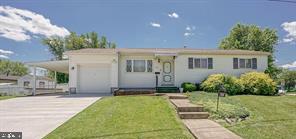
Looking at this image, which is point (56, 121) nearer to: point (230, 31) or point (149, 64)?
point (149, 64)

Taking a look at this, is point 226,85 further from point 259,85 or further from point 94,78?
point 94,78

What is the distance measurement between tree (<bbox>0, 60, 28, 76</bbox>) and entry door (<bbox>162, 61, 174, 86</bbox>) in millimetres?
66298

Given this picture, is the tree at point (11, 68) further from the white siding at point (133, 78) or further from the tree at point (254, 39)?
the tree at point (254, 39)

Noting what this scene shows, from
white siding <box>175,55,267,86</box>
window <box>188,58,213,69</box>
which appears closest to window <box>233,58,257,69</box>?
white siding <box>175,55,267,86</box>

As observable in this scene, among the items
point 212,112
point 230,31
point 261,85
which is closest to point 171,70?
point 261,85

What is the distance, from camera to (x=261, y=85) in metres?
14.1

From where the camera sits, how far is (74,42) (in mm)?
38969

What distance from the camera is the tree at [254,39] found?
31672mm

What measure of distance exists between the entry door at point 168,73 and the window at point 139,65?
112 centimetres

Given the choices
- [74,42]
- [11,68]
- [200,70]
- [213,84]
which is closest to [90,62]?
[200,70]

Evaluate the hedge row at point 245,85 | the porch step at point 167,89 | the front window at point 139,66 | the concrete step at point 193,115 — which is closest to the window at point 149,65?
the front window at point 139,66

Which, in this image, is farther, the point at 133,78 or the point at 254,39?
the point at 254,39

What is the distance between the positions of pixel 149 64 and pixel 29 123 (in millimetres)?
10686

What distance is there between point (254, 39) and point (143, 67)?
2281cm
